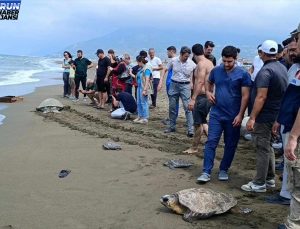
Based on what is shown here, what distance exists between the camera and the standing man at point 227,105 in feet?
16.4

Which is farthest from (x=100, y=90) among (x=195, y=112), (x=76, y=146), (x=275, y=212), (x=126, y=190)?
(x=275, y=212)

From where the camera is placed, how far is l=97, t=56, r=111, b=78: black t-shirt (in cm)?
1120

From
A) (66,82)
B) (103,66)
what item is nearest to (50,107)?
(103,66)

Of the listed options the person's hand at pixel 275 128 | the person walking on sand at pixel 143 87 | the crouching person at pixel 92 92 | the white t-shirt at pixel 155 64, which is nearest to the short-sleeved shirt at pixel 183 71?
the person walking on sand at pixel 143 87

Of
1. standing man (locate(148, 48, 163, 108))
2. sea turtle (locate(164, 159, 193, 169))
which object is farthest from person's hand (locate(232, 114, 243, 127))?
standing man (locate(148, 48, 163, 108))

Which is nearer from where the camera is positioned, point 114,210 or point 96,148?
point 114,210

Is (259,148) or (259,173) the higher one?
(259,148)

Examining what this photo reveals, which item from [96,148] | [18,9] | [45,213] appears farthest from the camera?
[18,9]

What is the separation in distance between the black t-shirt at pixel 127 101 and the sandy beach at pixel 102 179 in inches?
43.0

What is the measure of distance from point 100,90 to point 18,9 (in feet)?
38.1

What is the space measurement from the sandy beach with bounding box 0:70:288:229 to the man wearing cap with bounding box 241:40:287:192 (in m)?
0.31

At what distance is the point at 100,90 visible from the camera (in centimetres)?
1163

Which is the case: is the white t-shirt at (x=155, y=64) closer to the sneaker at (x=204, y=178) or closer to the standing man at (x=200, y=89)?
the standing man at (x=200, y=89)

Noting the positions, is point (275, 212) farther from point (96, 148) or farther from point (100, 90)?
point (100, 90)
